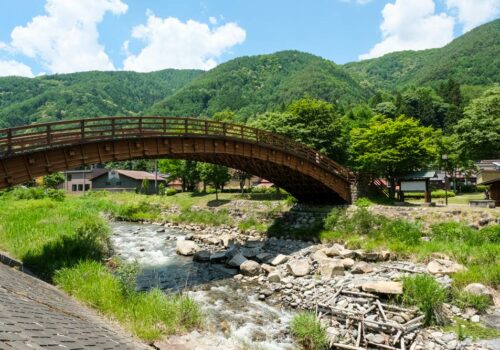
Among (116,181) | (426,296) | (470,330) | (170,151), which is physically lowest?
(470,330)

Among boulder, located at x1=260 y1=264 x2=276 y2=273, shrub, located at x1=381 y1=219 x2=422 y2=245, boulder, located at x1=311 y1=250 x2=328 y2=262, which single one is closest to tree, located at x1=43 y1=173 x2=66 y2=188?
boulder, located at x1=260 y1=264 x2=276 y2=273

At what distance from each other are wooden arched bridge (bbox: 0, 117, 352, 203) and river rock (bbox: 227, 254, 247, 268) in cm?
708

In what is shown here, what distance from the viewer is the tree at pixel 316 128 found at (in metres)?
43.2

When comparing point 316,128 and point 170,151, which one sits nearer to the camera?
point 170,151

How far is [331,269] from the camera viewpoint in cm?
1892

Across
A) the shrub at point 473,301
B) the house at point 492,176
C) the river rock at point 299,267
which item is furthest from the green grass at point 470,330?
the house at point 492,176

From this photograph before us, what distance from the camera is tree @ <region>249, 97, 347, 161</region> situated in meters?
43.2

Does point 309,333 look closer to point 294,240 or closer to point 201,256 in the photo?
point 201,256

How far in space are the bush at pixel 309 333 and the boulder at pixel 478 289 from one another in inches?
276

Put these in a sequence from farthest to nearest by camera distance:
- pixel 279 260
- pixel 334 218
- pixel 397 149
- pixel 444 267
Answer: pixel 397 149
pixel 334 218
pixel 279 260
pixel 444 267

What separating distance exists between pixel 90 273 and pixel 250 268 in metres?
9.43

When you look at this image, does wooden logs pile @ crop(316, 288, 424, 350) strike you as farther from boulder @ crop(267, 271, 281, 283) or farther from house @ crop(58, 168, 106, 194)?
house @ crop(58, 168, 106, 194)

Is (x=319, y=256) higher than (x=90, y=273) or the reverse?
the reverse

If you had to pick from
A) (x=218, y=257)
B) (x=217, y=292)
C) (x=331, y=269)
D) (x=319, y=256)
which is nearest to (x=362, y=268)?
(x=331, y=269)
